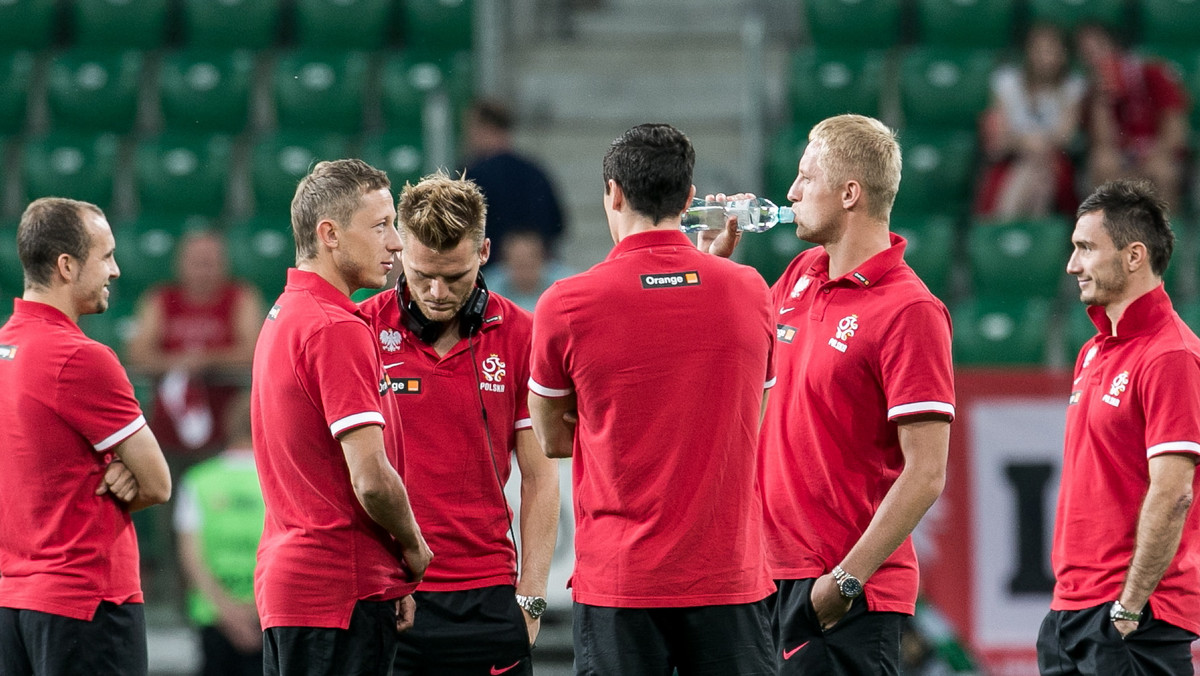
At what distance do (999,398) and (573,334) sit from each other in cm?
463

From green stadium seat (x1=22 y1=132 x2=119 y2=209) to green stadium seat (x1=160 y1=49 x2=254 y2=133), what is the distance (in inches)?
22.3

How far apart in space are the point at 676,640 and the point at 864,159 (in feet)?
5.04

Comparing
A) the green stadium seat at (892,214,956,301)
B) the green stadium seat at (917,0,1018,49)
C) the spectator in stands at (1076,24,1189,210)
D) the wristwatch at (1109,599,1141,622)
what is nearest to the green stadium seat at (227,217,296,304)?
the green stadium seat at (892,214,956,301)

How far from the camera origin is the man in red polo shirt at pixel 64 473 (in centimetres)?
470

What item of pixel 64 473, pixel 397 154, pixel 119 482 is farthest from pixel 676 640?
pixel 397 154

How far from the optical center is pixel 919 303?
4309 mm

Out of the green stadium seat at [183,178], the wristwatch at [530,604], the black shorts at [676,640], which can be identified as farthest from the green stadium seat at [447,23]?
the black shorts at [676,640]

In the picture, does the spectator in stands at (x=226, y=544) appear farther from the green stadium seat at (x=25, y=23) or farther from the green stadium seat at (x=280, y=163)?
the green stadium seat at (x=25, y=23)

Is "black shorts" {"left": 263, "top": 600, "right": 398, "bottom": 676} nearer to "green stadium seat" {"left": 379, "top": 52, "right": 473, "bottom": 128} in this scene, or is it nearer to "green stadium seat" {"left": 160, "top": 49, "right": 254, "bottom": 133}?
"green stadium seat" {"left": 379, "top": 52, "right": 473, "bottom": 128}

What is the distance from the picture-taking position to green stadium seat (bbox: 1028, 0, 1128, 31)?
11.1 m

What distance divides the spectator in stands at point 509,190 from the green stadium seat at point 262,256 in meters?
1.78

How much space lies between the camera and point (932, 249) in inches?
388

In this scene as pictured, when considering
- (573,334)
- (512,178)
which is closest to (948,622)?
(512,178)

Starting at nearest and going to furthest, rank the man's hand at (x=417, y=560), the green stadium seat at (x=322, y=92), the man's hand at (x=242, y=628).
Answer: the man's hand at (x=417, y=560) < the man's hand at (x=242, y=628) < the green stadium seat at (x=322, y=92)
